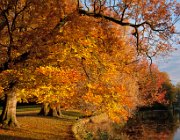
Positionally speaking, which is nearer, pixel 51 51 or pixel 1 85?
pixel 51 51

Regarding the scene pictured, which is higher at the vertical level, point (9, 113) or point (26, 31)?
point (26, 31)

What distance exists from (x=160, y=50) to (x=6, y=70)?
360 inches

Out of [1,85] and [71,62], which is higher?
[71,62]

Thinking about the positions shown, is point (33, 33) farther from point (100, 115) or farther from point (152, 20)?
point (100, 115)

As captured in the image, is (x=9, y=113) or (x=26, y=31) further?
(x=9, y=113)

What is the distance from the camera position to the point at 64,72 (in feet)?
64.1

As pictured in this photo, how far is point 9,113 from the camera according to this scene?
27125 mm

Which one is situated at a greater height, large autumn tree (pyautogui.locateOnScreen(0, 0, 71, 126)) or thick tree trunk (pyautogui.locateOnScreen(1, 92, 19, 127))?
large autumn tree (pyautogui.locateOnScreen(0, 0, 71, 126))

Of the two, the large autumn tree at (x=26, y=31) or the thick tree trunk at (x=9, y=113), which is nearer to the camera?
the large autumn tree at (x=26, y=31)

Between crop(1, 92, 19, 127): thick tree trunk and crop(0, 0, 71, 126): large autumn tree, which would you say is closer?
crop(0, 0, 71, 126): large autumn tree

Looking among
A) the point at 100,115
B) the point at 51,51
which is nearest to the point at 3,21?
the point at 51,51

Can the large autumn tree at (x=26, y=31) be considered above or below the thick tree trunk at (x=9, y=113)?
above

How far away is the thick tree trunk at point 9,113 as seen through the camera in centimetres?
2672

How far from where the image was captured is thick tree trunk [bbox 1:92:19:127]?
26719 mm
